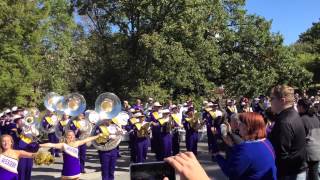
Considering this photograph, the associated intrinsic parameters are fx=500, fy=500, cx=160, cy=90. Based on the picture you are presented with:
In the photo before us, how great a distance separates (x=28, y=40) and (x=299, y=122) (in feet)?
81.5

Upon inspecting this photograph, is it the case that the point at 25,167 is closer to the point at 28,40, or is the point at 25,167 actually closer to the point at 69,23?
the point at 28,40

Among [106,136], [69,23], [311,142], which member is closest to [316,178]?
[311,142]

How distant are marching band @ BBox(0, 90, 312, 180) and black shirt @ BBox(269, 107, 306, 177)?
3448 mm

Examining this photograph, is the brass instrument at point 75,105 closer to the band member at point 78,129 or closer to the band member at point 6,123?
the band member at point 78,129

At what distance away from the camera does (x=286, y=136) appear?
17.5 feet

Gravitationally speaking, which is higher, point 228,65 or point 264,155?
point 228,65

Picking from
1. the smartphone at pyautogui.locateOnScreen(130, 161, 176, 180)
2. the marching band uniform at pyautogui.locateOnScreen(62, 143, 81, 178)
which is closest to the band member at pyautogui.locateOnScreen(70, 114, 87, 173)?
the marching band uniform at pyautogui.locateOnScreen(62, 143, 81, 178)

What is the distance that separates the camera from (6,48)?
1031 inches

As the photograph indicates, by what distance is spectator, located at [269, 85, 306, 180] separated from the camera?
534cm

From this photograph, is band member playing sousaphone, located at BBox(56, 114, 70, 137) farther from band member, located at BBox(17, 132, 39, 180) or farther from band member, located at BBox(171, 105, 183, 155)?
band member, located at BBox(171, 105, 183, 155)

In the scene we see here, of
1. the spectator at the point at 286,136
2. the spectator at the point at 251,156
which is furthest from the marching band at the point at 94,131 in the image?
the spectator at the point at 251,156

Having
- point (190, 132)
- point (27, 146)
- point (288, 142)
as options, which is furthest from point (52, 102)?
point (288, 142)

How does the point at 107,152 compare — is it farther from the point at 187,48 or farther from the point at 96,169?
the point at 187,48

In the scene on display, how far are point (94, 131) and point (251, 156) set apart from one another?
8.28 meters
